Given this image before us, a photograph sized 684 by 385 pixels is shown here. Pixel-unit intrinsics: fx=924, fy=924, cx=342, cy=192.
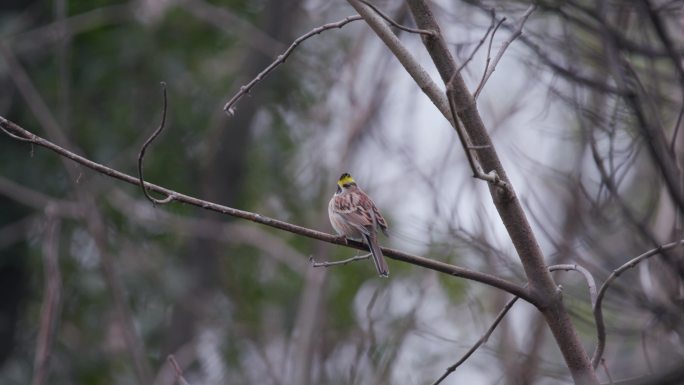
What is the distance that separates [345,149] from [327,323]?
7.21ft

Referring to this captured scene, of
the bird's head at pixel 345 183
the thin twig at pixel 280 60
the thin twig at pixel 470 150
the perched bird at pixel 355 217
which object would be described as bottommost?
the thin twig at pixel 470 150

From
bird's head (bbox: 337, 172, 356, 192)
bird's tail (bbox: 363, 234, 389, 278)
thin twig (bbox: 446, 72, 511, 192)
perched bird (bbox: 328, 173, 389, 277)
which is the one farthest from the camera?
bird's head (bbox: 337, 172, 356, 192)

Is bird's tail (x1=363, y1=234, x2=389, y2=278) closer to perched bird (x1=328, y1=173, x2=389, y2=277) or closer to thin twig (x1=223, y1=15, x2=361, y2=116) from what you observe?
perched bird (x1=328, y1=173, x2=389, y2=277)

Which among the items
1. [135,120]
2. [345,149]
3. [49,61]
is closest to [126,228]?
[135,120]

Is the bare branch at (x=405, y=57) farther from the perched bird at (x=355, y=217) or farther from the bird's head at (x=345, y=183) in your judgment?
the bird's head at (x=345, y=183)

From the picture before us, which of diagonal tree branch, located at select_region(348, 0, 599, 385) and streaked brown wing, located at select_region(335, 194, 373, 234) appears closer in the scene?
diagonal tree branch, located at select_region(348, 0, 599, 385)

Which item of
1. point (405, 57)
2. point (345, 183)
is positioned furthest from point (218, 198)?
point (405, 57)

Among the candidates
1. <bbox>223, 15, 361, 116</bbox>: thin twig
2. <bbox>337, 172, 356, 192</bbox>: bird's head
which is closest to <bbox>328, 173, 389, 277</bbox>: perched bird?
<bbox>337, 172, 356, 192</bbox>: bird's head

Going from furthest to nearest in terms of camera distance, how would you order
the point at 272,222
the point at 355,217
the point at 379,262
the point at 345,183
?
the point at 345,183
the point at 355,217
the point at 379,262
the point at 272,222

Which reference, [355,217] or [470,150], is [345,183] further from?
[470,150]

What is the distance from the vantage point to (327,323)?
10.2 metres

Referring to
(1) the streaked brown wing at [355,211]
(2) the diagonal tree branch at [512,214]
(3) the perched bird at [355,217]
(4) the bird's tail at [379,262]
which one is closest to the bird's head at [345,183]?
(3) the perched bird at [355,217]

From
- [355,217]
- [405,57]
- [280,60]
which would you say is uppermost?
[355,217]

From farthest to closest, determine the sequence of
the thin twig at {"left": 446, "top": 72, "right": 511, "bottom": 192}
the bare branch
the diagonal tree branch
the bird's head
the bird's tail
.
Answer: the bird's head → the bird's tail → the bare branch → the diagonal tree branch → the thin twig at {"left": 446, "top": 72, "right": 511, "bottom": 192}
